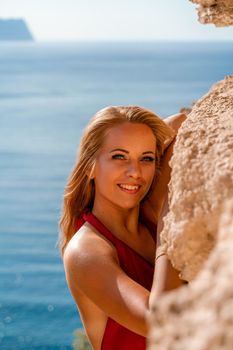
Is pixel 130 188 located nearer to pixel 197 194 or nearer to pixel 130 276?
pixel 130 276

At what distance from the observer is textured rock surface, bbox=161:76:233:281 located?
48.2 inches

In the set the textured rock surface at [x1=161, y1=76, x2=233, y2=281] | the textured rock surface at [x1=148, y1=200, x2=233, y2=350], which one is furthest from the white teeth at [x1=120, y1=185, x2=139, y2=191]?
the textured rock surface at [x1=148, y1=200, x2=233, y2=350]

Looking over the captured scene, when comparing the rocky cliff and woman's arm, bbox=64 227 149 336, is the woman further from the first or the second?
the rocky cliff

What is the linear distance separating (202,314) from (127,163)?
5.41 feet

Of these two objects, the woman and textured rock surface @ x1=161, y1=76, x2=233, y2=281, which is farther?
Result: the woman

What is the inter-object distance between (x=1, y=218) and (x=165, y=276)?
33.7m

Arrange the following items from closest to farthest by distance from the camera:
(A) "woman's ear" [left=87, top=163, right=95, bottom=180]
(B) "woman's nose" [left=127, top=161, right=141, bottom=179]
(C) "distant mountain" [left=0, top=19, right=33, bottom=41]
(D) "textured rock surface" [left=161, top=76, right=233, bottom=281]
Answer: (D) "textured rock surface" [left=161, top=76, right=233, bottom=281]
(B) "woman's nose" [left=127, top=161, right=141, bottom=179]
(A) "woman's ear" [left=87, top=163, right=95, bottom=180]
(C) "distant mountain" [left=0, top=19, right=33, bottom=41]

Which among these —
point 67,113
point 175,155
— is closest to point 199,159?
point 175,155

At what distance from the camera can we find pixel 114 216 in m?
2.51

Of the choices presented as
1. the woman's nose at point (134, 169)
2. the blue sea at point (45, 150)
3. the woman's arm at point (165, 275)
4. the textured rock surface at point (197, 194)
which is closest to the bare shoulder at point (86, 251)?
the woman's nose at point (134, 169)

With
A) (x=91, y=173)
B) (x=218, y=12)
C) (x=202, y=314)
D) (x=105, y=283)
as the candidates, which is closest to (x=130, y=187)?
(x=91, y=173)

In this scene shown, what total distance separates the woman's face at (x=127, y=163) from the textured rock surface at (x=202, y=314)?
1.55 m

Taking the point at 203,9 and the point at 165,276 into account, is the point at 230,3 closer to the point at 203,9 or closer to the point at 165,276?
the point at 203,9

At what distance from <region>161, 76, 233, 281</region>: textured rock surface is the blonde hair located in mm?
915
